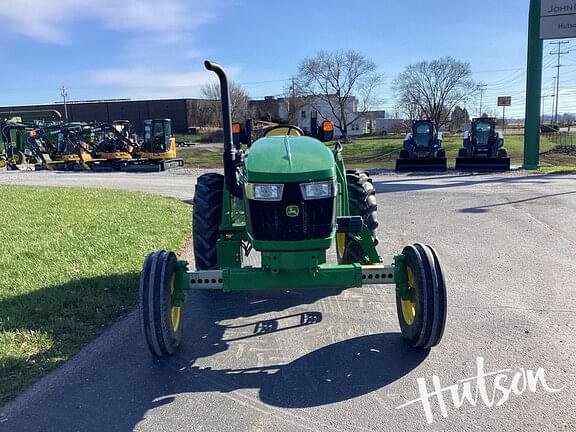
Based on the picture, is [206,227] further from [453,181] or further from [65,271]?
[453,181]

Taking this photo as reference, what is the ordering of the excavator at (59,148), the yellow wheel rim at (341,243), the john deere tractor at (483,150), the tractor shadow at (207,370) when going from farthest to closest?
the excavator at (59,148) → the john deere tractor at (483,150) → the yellow wheel rim at (341,243) → the tractor shadow at (207,370)

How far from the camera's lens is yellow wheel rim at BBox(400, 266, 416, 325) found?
4224mm

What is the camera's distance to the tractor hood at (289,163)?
387cm

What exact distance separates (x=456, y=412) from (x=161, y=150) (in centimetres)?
2721

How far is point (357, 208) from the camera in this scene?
579 cm

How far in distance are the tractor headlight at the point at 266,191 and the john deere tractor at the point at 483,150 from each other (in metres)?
19.5

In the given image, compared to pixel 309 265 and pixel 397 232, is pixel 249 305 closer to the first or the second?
pixel 309 265

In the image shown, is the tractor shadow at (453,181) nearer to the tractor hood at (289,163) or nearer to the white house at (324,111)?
the tractor hood at (289,163)

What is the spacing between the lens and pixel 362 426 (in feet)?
10.3

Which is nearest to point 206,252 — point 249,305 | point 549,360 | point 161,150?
point 249,305

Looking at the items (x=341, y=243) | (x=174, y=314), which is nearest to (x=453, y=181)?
(x=341, y=243)

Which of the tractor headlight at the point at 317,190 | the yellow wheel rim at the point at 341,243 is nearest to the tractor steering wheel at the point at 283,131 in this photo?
the yellow wheel rim at the point at 341,243

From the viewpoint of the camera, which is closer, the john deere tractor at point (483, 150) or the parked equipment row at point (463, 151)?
the john deere tractor at point (483, 150)

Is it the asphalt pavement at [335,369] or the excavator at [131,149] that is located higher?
the excavator at [131,149]
